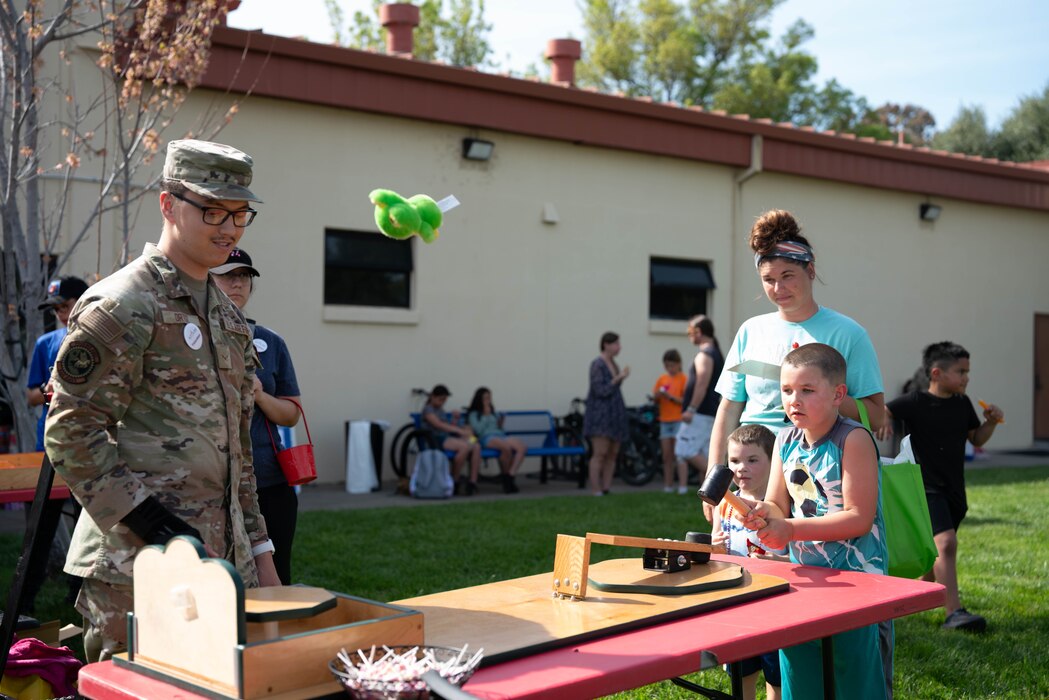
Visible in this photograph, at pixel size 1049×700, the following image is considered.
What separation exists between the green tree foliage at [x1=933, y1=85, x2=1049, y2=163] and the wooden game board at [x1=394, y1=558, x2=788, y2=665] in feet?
106

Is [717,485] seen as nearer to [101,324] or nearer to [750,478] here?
[750,478]

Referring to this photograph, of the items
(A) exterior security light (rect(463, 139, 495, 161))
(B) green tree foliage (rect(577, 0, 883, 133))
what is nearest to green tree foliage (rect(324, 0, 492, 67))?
(B) green tree foliage (rect(577, 0, 883, 133))

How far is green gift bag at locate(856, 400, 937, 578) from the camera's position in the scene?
3.61 metres

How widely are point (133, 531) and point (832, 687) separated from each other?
6.53 feet

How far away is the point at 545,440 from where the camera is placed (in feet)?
46.0

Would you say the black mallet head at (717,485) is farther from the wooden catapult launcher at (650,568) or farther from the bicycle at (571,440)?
the bicycle at (571,440)

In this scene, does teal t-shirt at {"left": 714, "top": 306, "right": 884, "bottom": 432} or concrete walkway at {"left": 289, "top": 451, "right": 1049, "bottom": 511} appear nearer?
teal t-shirt at {"left": 714, "top": 306, "right": 884, "bottom": 432}

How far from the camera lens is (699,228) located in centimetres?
1627

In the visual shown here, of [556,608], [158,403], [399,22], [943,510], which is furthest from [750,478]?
[399,22]

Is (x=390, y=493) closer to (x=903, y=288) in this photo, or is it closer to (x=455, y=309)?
(x=455, y=309)

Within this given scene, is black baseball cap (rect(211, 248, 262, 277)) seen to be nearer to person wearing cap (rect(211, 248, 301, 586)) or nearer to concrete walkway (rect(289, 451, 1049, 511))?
person wearing cap (rect(211, 248, 301, 586))

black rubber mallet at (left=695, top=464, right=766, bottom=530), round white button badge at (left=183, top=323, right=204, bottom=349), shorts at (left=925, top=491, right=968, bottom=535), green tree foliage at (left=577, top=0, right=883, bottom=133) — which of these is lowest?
shorts at (left=925, top=491, right=968, bottom=535)

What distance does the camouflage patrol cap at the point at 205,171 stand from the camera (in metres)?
2.66

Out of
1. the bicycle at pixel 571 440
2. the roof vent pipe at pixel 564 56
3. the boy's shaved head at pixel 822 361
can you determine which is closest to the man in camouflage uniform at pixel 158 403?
the boy's shaved head at pixel 822 361
